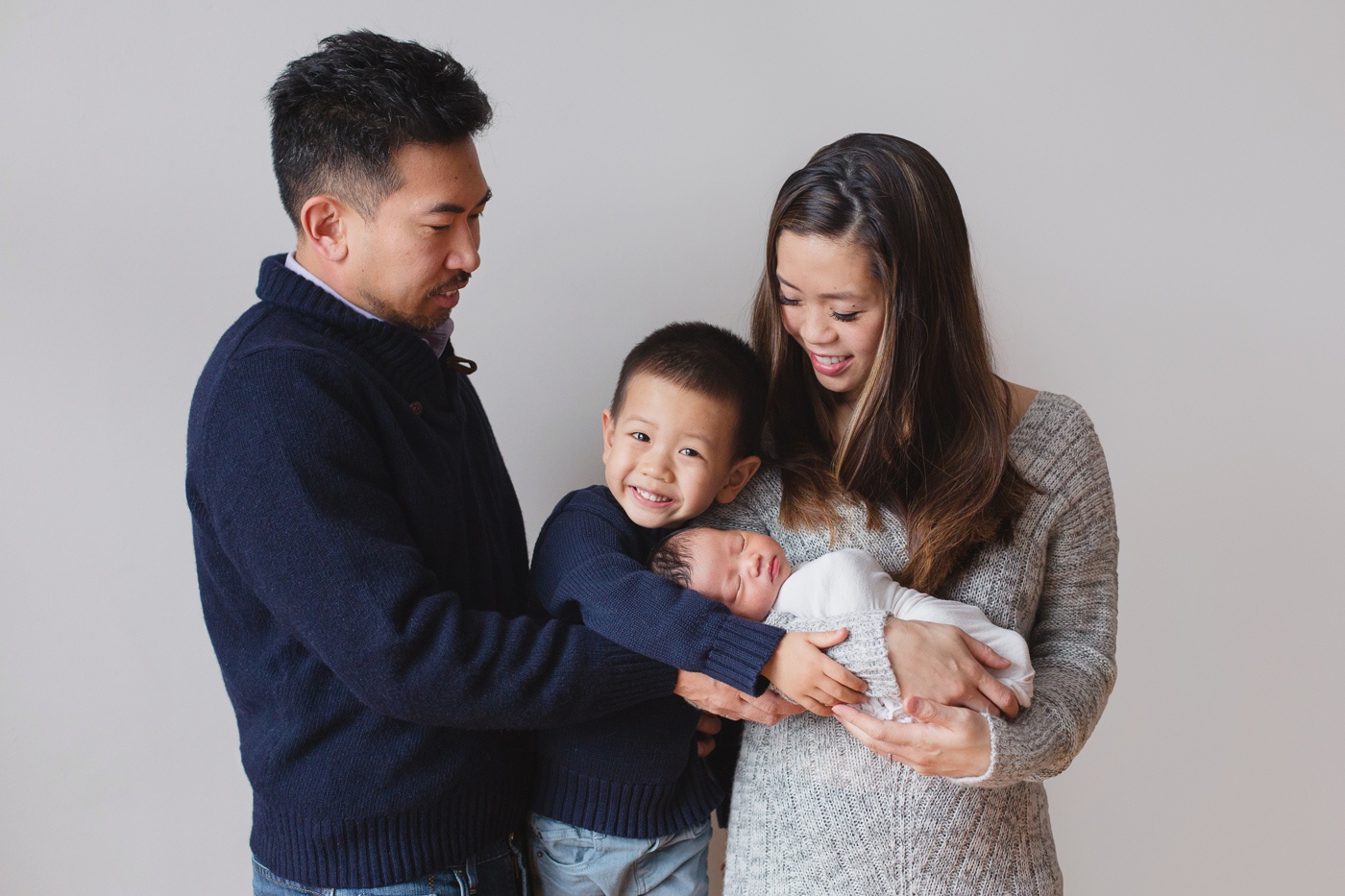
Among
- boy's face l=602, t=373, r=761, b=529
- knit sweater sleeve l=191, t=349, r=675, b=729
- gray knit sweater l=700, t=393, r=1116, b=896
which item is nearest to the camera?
knit sweater sleeve l=191, t=349, r=675, b=729

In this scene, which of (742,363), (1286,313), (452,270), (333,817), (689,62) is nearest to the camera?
(333,817)

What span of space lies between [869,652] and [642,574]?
336 millimetres

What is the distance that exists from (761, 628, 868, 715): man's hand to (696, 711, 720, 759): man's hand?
33cm

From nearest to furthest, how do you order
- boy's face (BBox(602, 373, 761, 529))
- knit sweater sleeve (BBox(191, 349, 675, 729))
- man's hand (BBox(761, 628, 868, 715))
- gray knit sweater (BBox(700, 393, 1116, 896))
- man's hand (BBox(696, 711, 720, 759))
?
knit sweater sleeve (BBox(191, 349, 675, 729)) < man's hand (BBox(761, 628, 868, 715)) < gray knit sweater (BBox(700, 393, 1116, 896)) < boy's face (BBox(602, 373, 761, 529)) < man's hand (BBox(696, 711, 720, 759))

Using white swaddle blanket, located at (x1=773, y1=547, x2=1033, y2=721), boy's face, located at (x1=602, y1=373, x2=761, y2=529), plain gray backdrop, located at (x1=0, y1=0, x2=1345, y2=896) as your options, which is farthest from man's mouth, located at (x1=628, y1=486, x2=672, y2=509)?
plain gray backdrop, located at (x1=0, y1=0, x2=1345, y2=896)

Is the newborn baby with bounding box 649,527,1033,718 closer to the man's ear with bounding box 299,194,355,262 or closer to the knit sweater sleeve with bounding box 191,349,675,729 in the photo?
the knit sweater sleeve with bounding box 191,349,675,729

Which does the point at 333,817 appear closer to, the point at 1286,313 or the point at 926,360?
the point at 926,360

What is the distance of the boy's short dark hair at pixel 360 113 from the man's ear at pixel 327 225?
16mm

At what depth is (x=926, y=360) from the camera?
1541 millimetres

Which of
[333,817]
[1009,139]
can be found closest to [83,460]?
[333,817]

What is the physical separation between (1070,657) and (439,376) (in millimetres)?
1059

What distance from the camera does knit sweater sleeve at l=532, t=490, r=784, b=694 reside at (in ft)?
4.39

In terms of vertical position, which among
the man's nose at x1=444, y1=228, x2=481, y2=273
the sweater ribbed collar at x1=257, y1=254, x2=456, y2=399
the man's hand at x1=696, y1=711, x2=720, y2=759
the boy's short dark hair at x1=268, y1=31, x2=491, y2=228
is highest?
the boy's short dark hair at x1=268, y1=31, x2=491, y2=228

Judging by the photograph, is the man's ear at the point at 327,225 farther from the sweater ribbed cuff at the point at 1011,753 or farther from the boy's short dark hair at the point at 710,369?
the sweater ribbed cuff at the point at 1011,753
